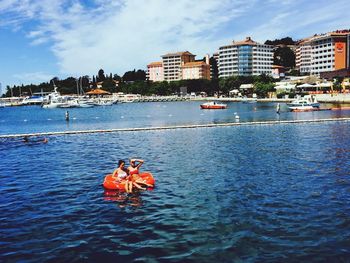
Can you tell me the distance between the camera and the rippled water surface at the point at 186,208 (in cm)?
1159

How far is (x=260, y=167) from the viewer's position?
23188 millimetres

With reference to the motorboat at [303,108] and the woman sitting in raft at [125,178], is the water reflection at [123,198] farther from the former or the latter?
the motorboat at [303,108]

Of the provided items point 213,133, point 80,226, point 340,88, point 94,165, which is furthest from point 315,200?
point 340,88

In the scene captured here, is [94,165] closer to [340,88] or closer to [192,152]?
[192,152]

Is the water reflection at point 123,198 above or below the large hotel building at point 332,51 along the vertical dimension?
below

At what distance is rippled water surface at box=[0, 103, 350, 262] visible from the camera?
11594 mm

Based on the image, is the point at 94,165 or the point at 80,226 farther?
the point at 94,165

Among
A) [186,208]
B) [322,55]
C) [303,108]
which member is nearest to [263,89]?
[322,55]

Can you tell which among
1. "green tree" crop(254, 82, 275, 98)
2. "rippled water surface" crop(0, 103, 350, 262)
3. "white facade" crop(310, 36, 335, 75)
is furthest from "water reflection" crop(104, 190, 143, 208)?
"white facade" crop(310, 36, 335, 75)

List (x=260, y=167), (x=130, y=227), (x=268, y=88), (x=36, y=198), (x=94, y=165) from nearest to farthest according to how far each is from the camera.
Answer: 1. (x=130, y=227)
2. (x=36, y=198)
3. (x=260, y=167)
4. (x=94, y=165)
5. (x=268, y=88)

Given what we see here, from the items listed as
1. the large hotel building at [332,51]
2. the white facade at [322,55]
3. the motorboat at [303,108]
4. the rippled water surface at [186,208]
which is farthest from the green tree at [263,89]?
the rippled water surface at [186,208]

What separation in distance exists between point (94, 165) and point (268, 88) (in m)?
133

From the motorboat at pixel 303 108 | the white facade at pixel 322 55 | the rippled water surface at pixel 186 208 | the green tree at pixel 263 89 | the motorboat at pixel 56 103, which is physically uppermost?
the white facade at pixel 322 55

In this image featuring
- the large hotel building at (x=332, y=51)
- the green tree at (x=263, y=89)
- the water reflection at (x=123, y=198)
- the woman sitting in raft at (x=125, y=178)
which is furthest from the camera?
the large hotel building at (x=332, y=51)
